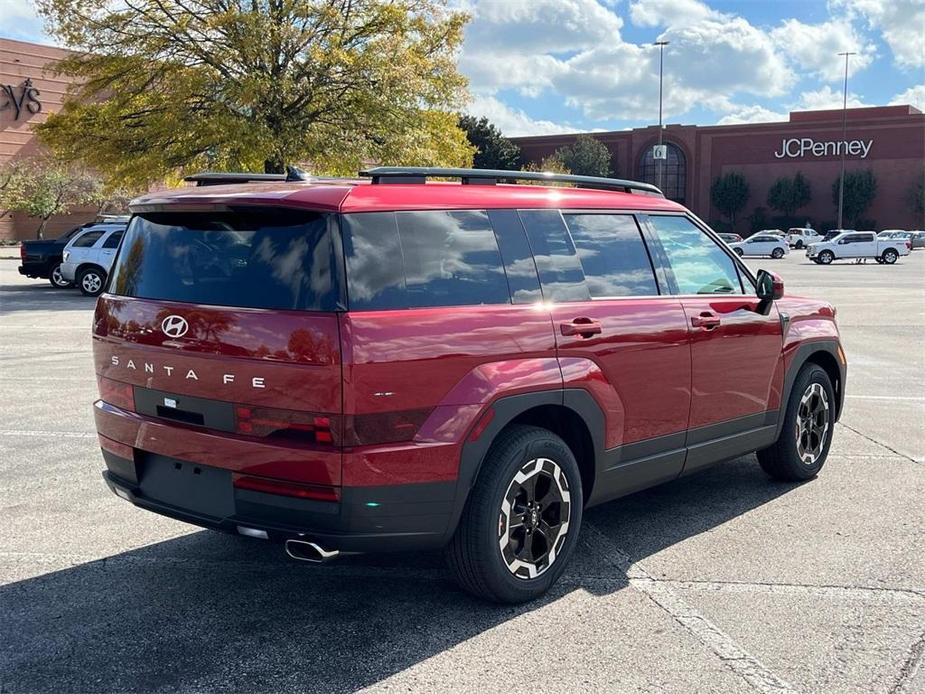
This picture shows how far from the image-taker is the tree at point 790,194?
71625mm

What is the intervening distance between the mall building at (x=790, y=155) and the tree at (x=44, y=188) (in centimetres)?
4050

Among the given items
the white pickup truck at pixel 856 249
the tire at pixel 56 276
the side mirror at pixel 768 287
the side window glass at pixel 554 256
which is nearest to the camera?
the side window glass at pixel 554 256

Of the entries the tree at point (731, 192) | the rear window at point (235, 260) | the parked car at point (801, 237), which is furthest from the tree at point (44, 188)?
the rear window at point (235, 260)

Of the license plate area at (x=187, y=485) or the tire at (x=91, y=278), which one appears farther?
the tire at (x=91, y=278)

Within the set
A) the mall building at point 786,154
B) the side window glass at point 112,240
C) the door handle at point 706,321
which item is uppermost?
the mall building at point 786,154

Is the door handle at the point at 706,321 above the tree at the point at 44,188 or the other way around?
the other way around

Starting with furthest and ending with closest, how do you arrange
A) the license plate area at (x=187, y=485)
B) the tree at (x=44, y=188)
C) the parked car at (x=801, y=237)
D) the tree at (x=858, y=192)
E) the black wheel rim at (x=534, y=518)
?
1. the tree at (x=858, y=192)
2. the parked car at (x=801, y=237)
3. the tree at (x=44, y=188)
4. the black wheel rim at (x=534, y=518)
5. the license plate area at (x=187, y=485)

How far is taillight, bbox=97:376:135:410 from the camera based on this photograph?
13.2 feet

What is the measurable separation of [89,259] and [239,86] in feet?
18.2

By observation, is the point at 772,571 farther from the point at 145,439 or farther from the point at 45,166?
the point at 45,166

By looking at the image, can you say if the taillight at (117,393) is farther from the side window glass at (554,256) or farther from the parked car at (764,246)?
the parked car at (764,246)

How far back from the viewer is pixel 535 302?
404cm

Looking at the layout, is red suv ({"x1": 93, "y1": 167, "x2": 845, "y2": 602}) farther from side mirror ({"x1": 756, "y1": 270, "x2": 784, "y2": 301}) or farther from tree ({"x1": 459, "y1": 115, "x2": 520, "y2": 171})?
tree ({"x1": 459, "y1": 115, "x2": 520, "y2": 171})

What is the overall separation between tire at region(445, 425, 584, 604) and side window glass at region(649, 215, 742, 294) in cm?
145
